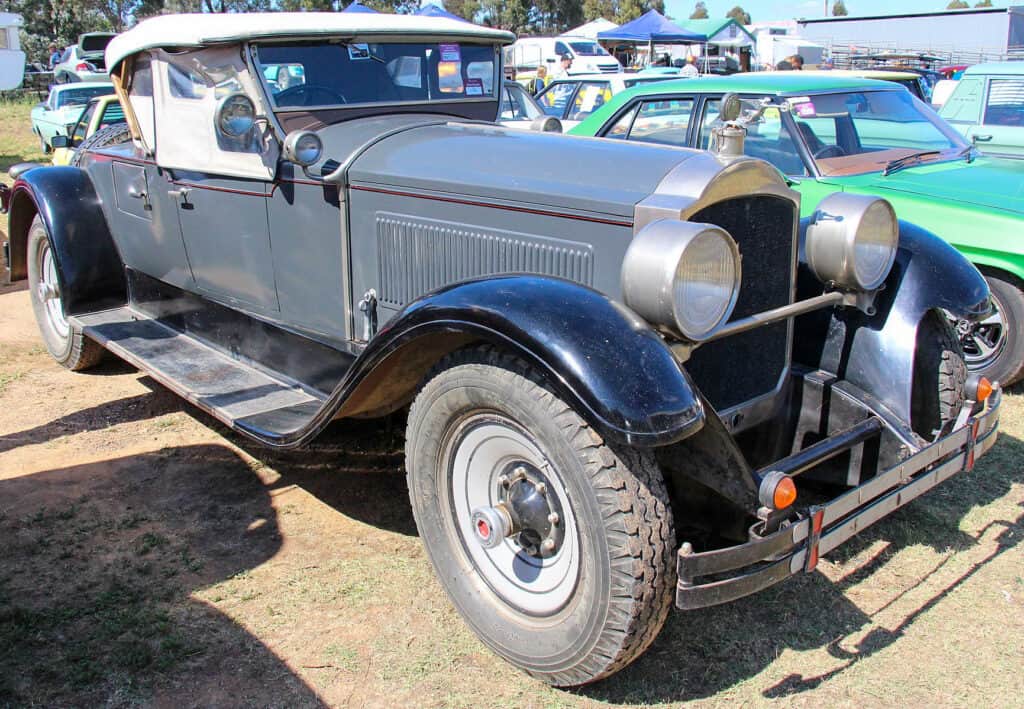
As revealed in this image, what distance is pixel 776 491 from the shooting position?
7.58 ft

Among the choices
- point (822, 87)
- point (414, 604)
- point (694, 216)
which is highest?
point (822, 87)

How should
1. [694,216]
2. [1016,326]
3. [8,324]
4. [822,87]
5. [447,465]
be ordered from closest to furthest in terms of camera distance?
[694,216], [447,465], [1016,326], [822,87], [8,324]

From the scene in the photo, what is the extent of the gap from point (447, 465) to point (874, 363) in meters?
1.65

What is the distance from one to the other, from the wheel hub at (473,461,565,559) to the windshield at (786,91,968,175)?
381cm

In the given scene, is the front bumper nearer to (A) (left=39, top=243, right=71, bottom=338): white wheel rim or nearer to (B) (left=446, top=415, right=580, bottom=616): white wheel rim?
(B) (left=446, top=415, right=580, bottom=616): white wheel rim

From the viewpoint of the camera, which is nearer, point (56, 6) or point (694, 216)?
→ point (694, 216)

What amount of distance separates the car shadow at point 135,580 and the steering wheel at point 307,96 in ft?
5.63

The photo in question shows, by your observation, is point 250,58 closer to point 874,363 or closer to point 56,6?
point 874,363

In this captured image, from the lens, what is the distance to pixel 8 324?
6445mm

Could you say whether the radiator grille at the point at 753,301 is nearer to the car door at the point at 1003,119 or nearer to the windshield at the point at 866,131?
the windshield at the point at 866,131

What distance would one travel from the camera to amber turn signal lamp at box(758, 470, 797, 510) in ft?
7.59

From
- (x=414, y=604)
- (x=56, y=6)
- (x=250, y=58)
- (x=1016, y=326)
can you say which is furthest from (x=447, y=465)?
(x=56, y=6)

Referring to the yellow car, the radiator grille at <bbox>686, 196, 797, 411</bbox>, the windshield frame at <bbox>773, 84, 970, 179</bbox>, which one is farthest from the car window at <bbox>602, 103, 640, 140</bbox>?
the yellow car

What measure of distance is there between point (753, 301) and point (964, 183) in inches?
124
